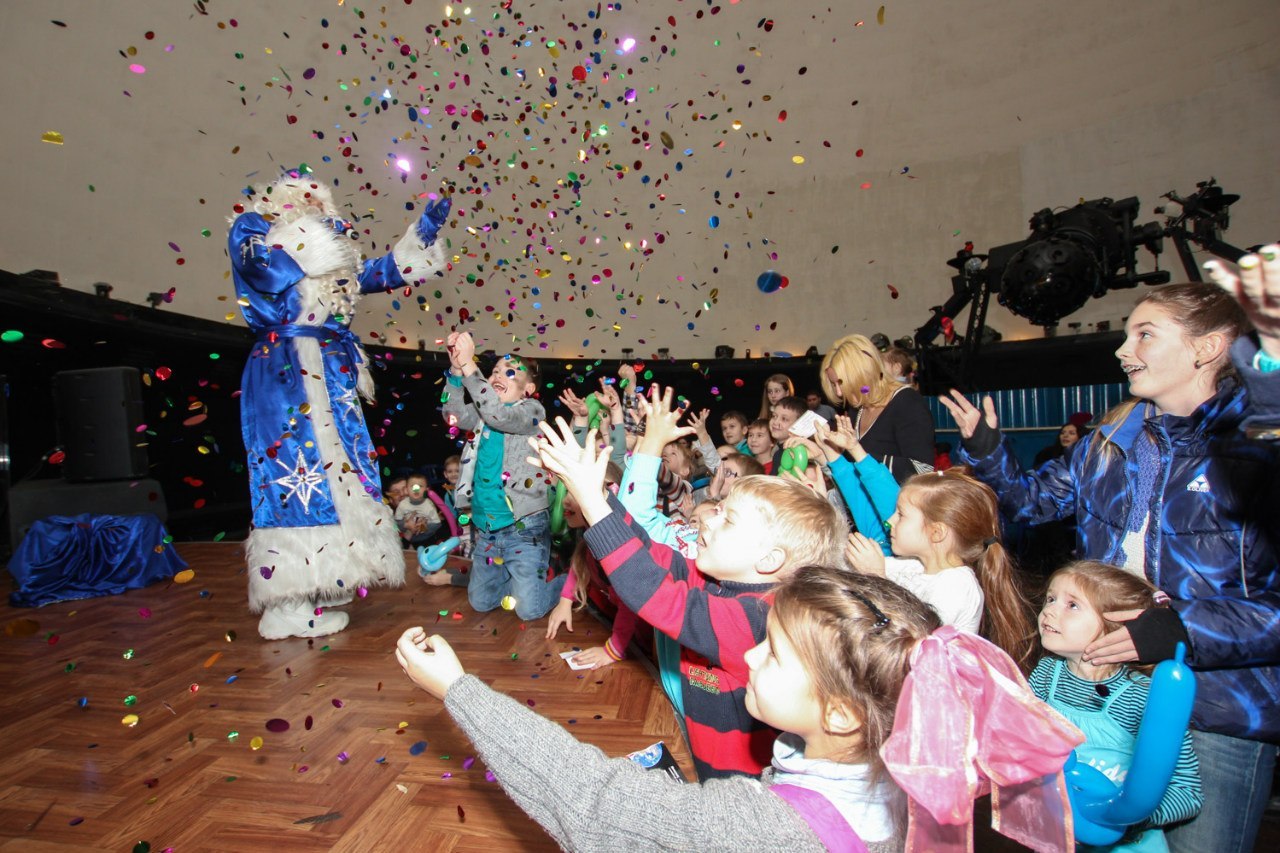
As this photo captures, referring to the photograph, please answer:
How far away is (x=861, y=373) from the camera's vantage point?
2348 mm

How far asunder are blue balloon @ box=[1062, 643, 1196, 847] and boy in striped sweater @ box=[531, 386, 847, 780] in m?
0.48

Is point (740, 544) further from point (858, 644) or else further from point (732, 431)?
point (732, 431)

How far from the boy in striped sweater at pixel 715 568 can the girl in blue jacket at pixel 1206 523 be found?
0.50 metres

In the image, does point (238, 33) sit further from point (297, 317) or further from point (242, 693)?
point (242, 693)

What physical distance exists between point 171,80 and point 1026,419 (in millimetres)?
6902

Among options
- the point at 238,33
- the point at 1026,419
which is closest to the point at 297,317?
the point at 238,33

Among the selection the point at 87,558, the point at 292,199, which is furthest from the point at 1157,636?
the point at 87,558

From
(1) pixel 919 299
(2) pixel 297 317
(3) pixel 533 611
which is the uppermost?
(1) pixel 919 299

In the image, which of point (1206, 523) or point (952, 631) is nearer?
point (952, 631)

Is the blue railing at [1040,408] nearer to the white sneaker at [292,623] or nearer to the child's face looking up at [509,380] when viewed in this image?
the child's face looking up at [509,380]

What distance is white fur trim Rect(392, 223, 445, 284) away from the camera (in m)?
2.94

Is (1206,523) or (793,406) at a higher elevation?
(793,406)

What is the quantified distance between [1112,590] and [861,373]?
4.14ft

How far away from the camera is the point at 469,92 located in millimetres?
6004
